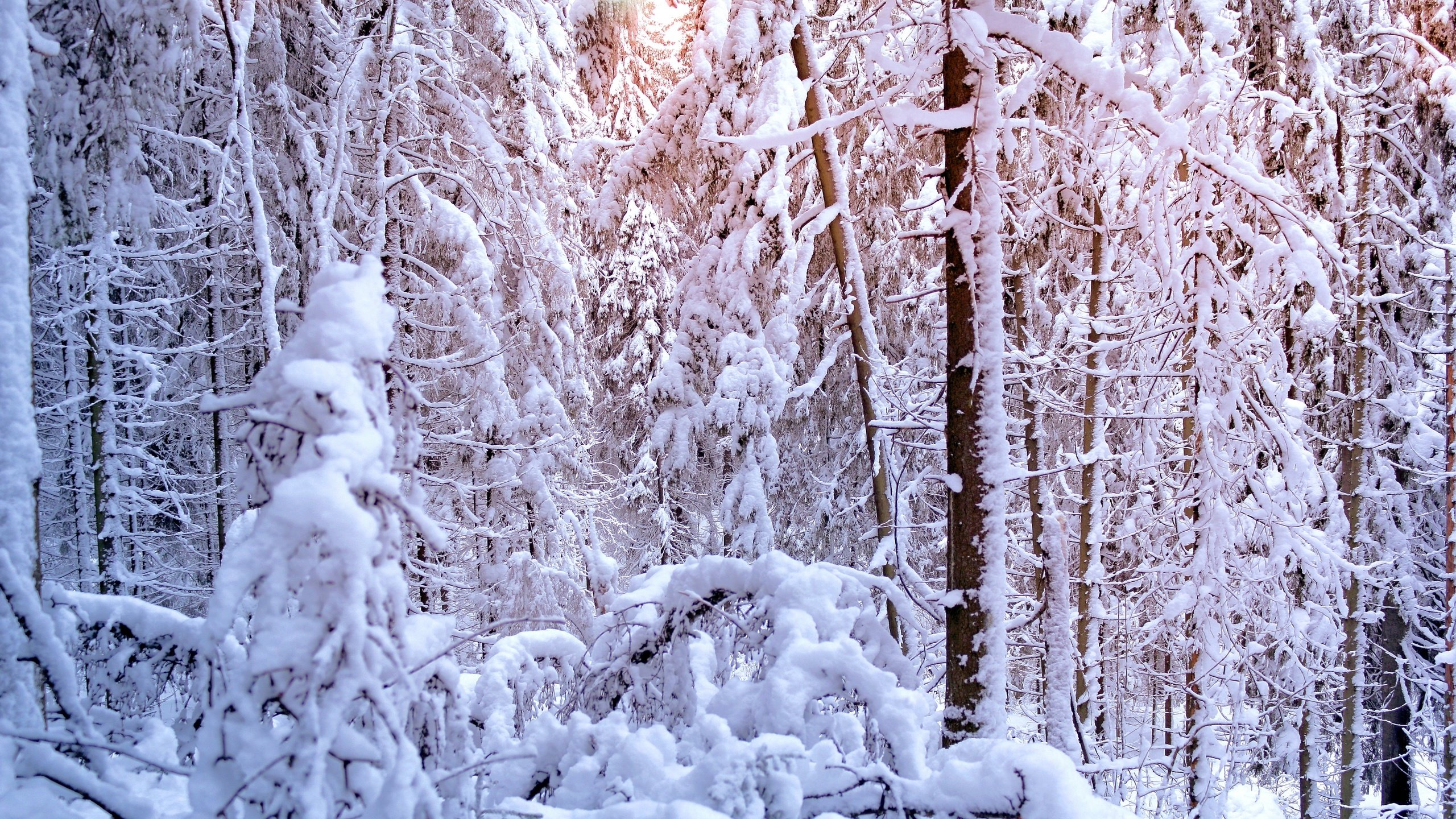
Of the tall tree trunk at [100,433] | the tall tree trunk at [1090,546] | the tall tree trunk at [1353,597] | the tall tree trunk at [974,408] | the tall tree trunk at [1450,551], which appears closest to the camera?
the tall tree trunk at [974,408]

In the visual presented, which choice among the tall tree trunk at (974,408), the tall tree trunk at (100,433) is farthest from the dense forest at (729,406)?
the tall tree trunk at (100,433)

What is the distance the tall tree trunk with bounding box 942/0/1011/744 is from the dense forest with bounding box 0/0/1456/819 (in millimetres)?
27

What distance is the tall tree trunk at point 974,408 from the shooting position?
13.9 ft

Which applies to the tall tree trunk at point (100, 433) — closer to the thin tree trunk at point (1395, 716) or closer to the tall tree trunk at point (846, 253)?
the tall tree trunk at point (846, 253)

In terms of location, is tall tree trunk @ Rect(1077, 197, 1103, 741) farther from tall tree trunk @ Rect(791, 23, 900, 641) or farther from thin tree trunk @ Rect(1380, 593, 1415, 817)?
thin tree trunk @ Rect(1380, 593, 1415, 817)

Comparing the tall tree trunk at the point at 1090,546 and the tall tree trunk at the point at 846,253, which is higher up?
the tall tree trunk at the point at 846,253

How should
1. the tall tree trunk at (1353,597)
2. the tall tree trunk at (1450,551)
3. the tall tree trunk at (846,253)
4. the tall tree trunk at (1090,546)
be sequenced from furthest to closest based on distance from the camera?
the tall tree trunk at (1353,597) → the tall tree trunk at (1090,546) → the tall tree trunk at (1450,551) → the tall tree trunk at (846,253)

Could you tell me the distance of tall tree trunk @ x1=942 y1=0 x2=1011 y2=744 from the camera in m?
4.24

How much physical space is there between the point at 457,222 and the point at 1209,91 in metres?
7.87

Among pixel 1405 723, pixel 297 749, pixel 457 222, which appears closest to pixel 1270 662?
pixel 1405 723

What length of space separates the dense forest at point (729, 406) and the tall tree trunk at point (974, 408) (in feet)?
0.09

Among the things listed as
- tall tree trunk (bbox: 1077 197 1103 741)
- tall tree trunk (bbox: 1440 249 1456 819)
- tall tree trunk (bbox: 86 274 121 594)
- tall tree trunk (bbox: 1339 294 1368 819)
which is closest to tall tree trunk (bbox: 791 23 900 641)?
tall tree trunk (bbox: 1077 197 1103 741)

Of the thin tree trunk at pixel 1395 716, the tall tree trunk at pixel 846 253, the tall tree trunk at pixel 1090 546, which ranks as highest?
the tall tree trunk at pixel 846 253

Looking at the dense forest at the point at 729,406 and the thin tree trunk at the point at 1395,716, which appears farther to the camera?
the thin tree trunk at the point at 1395,716
